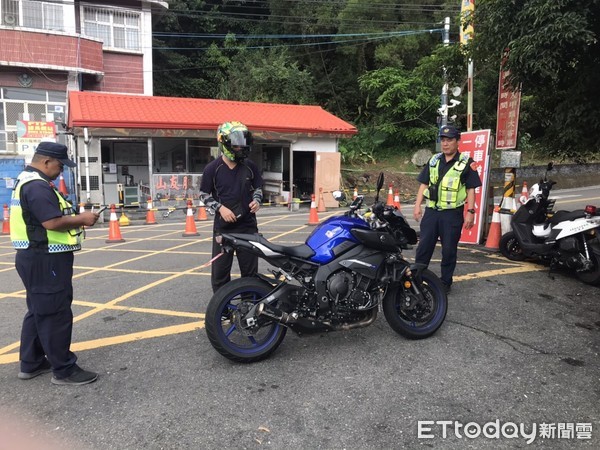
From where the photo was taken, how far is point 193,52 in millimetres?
31344

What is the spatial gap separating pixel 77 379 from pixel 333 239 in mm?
2181

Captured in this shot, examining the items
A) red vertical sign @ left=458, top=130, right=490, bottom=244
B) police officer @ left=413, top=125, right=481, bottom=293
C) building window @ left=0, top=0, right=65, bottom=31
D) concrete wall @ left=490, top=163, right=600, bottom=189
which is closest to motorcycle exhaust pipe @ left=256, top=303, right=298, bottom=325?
police officer @ left=413, top=125, right=481, bottom=293

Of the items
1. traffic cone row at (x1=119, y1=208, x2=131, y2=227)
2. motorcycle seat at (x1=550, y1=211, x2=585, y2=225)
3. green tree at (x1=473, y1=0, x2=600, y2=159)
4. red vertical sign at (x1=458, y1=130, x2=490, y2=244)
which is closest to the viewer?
green tree at (x1=473, y1=0, x2=600, y2=159)

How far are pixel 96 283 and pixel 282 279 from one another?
3782 mm

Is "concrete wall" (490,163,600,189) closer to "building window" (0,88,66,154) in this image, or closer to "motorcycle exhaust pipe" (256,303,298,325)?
"building window" (0,88,66,154)

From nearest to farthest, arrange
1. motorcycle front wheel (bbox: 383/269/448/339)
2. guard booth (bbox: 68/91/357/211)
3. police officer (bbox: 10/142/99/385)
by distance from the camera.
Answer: police officer (bbox: 10/142/99/385) → motorcycle front wheel (bbox: 383/269/448/339) → guard booth (bbox: 68/91/357/211)

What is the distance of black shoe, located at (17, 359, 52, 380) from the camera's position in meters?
3.45

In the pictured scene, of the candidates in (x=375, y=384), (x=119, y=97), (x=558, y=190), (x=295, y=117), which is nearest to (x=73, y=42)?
(x=119, y=97)

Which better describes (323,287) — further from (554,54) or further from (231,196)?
(554,54)

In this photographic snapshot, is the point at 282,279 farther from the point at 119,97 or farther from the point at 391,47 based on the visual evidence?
the point at 391,47

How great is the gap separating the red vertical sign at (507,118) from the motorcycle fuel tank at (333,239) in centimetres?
509

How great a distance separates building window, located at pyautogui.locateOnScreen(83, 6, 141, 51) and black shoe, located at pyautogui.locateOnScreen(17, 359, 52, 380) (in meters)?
20.7

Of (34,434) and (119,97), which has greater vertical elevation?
(119,97)

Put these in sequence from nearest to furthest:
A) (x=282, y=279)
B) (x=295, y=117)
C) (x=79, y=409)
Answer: (x=79, y=409), (x=282, y=279), (x=295, y=117)
